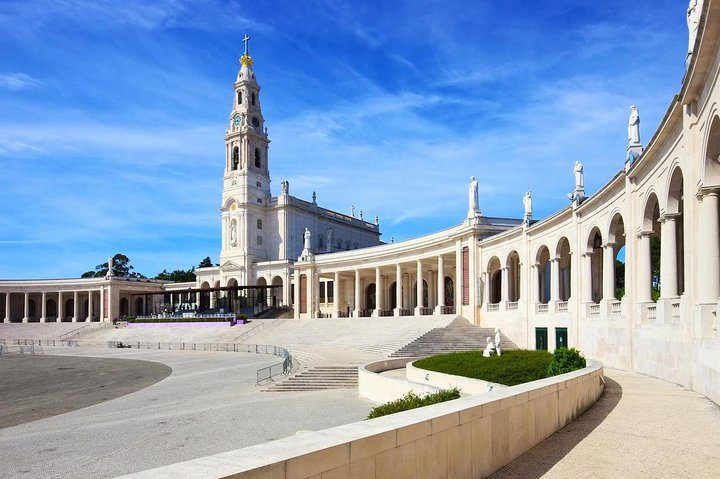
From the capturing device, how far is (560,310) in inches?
1423

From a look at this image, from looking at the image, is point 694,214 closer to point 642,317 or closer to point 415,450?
point 642,317

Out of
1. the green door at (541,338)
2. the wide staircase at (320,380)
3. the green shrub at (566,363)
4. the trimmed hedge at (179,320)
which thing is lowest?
the trimmed hedge at (179,320)

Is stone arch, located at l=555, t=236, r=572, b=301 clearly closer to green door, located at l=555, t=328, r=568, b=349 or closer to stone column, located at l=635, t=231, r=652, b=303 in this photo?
green door, located at l=555, t=328, r=568, b=349

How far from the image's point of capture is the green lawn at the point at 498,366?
19.8 m

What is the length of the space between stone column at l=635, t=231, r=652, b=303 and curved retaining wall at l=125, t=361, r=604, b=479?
15.0 m

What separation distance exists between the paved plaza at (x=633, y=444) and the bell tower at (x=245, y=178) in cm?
7792

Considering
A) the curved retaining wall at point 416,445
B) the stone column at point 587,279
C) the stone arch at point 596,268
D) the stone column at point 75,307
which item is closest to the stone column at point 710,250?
the curved retaining wall at point 416,445

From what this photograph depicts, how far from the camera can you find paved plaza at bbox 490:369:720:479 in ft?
28.7

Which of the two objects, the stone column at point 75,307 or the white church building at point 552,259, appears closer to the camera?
the white church building at point 552,259

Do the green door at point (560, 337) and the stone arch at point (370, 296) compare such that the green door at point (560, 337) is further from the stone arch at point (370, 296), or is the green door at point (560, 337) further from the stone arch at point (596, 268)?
the stone arch at point (370, 296)

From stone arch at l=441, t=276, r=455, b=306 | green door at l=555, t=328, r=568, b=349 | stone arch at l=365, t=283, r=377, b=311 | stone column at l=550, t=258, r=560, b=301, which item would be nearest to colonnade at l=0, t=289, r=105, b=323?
stone arch at l=365, t=283, r=377, b=311

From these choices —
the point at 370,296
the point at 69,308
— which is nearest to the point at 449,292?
the point at 370,296

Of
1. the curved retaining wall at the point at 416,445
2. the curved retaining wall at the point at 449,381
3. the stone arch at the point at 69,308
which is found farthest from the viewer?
the stone arch at the point at 69,308

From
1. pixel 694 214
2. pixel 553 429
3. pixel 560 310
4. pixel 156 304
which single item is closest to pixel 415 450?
pixel 553 429
